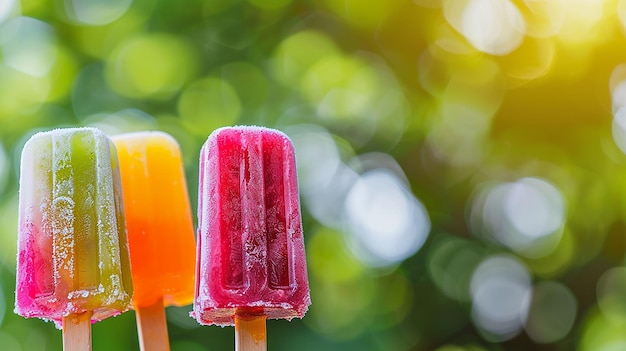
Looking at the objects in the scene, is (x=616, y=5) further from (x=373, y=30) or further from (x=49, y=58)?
(x=49, y=58)

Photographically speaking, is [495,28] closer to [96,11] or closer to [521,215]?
[521,215]

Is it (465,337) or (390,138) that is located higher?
(390,138)

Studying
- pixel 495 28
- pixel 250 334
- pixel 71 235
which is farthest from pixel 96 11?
pixel 250 334

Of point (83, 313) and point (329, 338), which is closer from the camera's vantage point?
point (83, 313)

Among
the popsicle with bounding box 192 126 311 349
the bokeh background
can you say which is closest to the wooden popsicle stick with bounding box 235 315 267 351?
the popsicle with bounding box 192 126 311 349

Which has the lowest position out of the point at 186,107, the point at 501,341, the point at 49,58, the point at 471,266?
the point at 501,341

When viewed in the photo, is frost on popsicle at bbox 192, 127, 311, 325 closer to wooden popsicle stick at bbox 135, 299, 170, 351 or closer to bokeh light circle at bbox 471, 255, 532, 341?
wooden popsicle stick at bbox 135, 299, 170, 351

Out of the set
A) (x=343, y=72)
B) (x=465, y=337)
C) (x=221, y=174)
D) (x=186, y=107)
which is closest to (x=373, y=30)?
(x=343, y=72)
